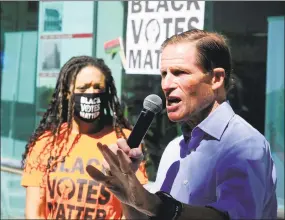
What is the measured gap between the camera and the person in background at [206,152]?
1505mm

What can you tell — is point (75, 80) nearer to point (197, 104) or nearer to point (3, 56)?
point (197, 104)

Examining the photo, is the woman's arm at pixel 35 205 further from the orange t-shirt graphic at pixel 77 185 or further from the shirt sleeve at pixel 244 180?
the shirt sleeve at pixel 244 180

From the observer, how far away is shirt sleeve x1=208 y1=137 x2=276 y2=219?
60.5 inches

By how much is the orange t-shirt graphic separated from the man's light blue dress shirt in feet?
4.04

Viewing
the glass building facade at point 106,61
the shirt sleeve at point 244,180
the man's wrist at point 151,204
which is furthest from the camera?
the glass building facade at point 106,61

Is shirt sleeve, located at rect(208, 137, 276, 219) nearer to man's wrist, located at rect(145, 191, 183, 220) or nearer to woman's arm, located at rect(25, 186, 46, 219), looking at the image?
man's wrist, located at rect(145, 191, 183, 220)

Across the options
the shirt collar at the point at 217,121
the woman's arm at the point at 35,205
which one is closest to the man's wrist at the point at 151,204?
the shirt collar at the point at 217,121

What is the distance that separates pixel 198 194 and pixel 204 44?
1.39ft

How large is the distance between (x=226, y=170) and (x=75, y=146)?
1.75m

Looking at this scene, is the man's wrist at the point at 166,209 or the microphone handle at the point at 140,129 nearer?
the man's wrist at the point at 166,209

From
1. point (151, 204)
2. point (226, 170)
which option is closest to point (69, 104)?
point (226, 170)

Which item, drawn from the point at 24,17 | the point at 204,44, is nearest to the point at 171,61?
the point at 204,44

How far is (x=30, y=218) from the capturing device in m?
3.21

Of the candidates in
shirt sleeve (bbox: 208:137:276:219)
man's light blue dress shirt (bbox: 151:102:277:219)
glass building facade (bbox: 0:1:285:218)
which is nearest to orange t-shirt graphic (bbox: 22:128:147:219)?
man's light blue dress shirt (bbox: 151:102:277:219)
